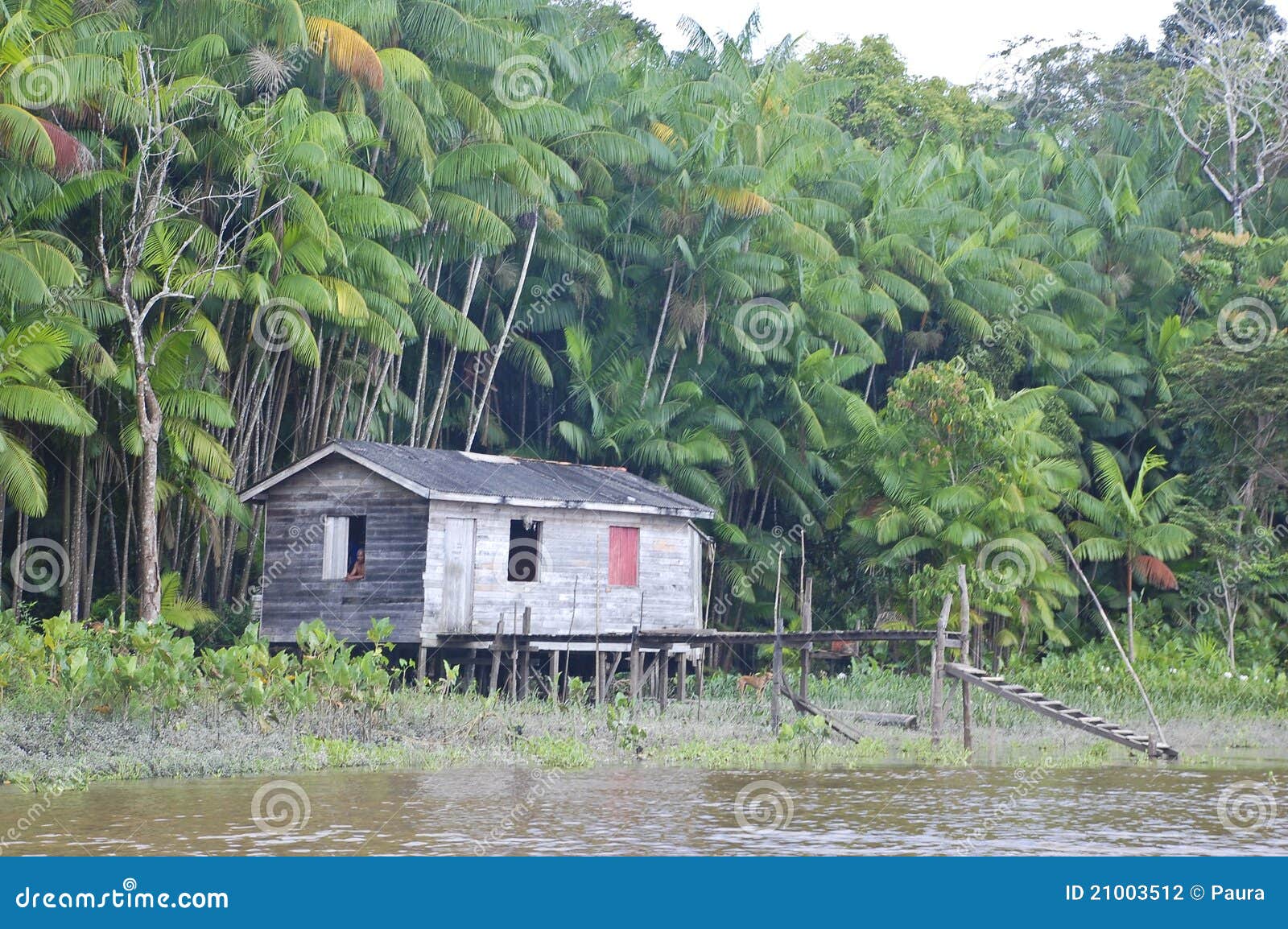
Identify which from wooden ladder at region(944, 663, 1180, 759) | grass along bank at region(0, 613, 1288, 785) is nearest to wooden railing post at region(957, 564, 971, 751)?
grass along bank at region(0, 613, 1288, 785)

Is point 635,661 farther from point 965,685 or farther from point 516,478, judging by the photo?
point 965,685

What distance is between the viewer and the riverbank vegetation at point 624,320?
77.0ft

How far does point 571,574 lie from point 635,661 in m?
2.72

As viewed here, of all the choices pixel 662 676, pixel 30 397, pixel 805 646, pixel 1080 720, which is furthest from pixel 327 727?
pixel 1080 720

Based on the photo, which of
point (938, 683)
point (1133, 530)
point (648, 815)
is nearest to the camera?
point (648, 815)

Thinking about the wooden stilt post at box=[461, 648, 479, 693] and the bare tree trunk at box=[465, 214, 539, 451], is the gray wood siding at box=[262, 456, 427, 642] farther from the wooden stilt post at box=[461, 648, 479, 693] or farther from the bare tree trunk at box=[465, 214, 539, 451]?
the bare tree trunk at box=[465, 214, 539, 451]

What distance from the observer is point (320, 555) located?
25188 millimetres

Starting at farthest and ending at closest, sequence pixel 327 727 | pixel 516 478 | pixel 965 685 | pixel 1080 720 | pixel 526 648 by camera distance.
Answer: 1. pixel 516 478
2. pixel 526 648
3. pixel 965 685
4. pixel 1080 720
5. pixel 327 727

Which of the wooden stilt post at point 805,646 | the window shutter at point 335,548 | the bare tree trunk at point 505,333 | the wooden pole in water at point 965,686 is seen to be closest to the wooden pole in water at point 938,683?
the wooden pole in water at point 965,686

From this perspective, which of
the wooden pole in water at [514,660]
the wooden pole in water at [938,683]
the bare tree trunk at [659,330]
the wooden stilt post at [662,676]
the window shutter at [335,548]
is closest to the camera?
the wooden pole in water at [938,683]

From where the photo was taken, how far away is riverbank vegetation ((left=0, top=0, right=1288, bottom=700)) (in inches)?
924

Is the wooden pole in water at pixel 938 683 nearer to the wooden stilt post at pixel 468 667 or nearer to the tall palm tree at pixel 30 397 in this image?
the wooden stilt post at pixel 468 667

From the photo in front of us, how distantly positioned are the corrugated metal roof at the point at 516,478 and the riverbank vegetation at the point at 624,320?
85.2 inches

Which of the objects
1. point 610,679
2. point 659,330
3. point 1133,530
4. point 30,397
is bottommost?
point 610,679
